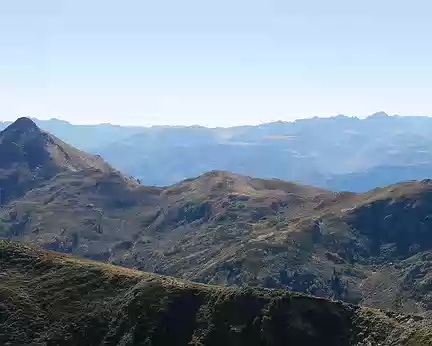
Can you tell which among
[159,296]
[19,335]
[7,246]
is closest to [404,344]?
[159,296]

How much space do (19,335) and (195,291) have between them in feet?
109

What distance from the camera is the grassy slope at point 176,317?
92.8 m

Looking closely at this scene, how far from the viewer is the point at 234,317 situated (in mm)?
98625

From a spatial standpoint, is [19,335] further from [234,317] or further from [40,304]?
[234,317]

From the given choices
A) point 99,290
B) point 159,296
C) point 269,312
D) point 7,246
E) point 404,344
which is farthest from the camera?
point 7,246

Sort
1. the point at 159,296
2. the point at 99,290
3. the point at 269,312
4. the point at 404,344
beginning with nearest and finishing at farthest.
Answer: the point at 404,344
the point at 269,312
the point at 159,296
the point at 99,290

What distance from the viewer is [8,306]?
353 ft

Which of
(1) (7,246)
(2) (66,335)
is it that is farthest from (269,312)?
(1) (7,246)

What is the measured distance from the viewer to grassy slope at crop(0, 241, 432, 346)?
92750mm

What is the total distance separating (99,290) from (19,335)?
61.9 ft

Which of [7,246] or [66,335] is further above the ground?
[7,246]

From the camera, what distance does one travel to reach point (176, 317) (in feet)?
333

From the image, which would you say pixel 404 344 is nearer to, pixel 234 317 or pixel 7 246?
pixel 234 317

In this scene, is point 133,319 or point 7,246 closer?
point 133,319
